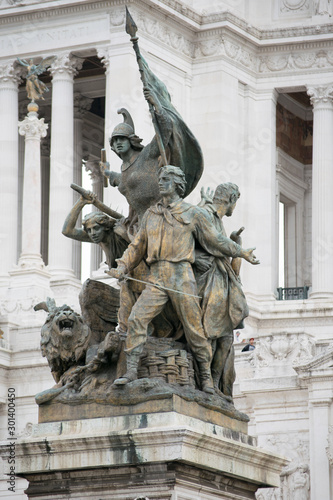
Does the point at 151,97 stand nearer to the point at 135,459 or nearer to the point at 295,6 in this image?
the point at 135,459

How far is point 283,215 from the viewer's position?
252ft

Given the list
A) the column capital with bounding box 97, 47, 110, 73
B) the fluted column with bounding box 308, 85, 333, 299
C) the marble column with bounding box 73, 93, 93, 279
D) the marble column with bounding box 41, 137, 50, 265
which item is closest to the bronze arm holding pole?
the column capital with bounding box 97, 47, 110, 73

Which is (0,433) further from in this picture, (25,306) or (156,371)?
(156,371)

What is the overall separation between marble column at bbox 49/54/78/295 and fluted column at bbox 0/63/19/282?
4.82 ft

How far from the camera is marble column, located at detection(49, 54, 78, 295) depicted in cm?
6481

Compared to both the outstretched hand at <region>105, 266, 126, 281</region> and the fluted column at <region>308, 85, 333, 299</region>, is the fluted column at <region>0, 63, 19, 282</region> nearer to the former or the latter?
the fluted column at <region>308, 85, 333, 299</region>

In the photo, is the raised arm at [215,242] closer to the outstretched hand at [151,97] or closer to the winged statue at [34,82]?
the outstretched hand at [151,97]

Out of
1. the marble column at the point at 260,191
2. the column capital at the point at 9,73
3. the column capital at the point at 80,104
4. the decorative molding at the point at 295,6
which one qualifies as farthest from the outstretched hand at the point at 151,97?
the decorative molding at the point at 295,6

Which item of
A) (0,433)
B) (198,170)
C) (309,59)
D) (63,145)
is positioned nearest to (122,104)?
(63,145)

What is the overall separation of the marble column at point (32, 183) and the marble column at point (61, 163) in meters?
2.69

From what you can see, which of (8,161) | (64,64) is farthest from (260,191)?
(8,161)

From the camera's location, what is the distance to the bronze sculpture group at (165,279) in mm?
17984

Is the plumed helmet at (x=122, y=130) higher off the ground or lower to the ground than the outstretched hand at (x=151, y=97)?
lower

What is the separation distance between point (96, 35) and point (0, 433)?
23.3 m
